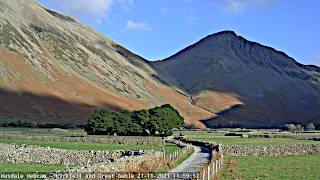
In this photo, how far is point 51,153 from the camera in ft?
157

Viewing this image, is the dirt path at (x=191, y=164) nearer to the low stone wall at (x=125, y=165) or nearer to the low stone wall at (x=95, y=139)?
the low stone wall at (x=125, y=165)

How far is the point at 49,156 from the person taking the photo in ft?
153

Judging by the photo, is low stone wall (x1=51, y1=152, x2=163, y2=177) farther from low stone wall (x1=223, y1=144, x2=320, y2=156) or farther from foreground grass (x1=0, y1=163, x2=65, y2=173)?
low stone wall (x1=223, y1=144, x2=320, y2=156)

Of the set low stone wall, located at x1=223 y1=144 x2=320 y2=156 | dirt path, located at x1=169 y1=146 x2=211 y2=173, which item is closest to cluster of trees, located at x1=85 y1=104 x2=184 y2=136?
low stone wall, located at x1=223 y1=144 x2=320 y2=156

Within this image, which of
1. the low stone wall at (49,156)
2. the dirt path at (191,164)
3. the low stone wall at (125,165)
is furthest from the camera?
the low stone wall at (49,156)

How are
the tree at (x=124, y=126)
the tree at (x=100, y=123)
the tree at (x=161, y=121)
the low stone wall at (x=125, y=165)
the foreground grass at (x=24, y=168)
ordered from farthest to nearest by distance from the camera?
the tree at (x=161, y=121) → the tree at (x=124, y=126) → the tree at (x=100, y=123) → the foreground grass at (x=24, y=168) → the low stone wall at (x=125, y=165)

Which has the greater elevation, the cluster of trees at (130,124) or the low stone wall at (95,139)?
the cluster of trees at (130,124)

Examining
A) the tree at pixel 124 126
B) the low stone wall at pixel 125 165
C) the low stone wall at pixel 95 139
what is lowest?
the low stone wall at pixel 125 165

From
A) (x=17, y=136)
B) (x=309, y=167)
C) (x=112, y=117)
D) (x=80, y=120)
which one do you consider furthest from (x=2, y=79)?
(x=309, y=167)

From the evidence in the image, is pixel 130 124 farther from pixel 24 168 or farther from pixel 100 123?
pixel 24 168

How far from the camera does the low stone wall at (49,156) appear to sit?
45.1 metres

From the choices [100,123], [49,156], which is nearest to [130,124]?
[100,123]

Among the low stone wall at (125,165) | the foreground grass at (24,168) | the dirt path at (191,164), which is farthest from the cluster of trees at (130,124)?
the foreground grass at (24,168)

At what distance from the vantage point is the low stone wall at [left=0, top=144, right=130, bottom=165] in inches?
1775
